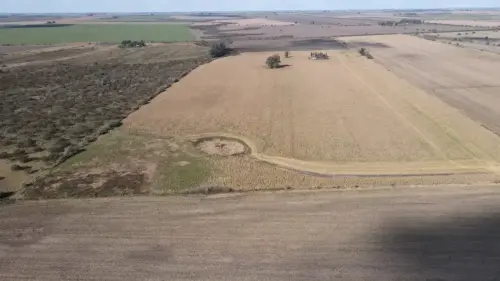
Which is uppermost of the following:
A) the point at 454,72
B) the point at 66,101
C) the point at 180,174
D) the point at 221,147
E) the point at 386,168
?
the point at 454,72

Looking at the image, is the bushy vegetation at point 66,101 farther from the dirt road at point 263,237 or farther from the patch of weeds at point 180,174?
the dirt road at point 263,237

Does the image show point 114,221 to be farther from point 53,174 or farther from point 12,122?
point 12,122

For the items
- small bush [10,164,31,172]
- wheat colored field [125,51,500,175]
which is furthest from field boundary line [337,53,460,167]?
small bush [10,164,31,172]

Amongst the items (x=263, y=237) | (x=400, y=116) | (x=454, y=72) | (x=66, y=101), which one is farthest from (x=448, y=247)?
(x=454, y=72)

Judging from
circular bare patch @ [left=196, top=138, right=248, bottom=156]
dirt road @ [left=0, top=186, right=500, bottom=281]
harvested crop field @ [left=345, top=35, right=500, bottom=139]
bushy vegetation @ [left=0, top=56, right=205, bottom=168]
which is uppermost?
harvested crop field @ [left=345, top=35, right=500, bottom=139]

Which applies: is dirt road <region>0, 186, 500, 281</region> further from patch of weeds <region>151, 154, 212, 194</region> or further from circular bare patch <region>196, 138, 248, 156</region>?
circular bare patch <region>196, 138, 248, 156</region>

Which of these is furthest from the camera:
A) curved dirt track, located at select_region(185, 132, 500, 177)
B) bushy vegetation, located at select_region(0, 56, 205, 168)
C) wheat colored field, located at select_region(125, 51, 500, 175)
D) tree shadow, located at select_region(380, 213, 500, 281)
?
bushy vegetation, located at select_region(0, 56, 205, 168)

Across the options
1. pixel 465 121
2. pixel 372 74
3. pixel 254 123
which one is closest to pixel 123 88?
pixel 254 123

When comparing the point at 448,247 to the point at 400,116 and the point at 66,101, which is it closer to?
the point at 400,116
